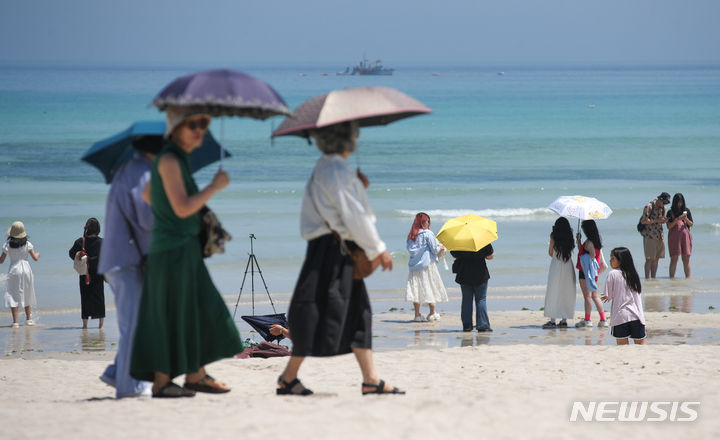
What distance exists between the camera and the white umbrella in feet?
39.0

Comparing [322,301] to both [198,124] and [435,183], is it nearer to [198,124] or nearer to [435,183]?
[198,124]

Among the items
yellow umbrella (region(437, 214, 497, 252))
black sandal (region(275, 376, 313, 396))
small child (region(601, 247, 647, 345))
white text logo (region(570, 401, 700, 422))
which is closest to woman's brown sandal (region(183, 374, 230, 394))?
black sandal (region(275, 376, 313, 396))

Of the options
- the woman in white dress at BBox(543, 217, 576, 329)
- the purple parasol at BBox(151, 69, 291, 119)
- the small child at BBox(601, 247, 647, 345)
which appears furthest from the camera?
the woman in white dress at BBox(543, 217, 576, 329)

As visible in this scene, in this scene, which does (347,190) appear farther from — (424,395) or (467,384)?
(467,384)

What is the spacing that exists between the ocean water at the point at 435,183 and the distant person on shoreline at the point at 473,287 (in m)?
2.34

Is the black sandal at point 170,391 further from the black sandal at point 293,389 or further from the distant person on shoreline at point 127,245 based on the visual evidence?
the black sandal at point 293,389

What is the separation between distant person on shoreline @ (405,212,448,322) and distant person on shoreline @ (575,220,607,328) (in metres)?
1.92

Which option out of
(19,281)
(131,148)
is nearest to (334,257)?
(131,148)

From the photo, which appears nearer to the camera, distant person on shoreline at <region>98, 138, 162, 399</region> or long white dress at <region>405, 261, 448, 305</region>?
distant person on shoreline at <region>98, 138, 162, 399</region>

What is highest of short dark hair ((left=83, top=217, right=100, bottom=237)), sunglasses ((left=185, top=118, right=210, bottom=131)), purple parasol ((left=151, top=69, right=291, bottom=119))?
purple parasol ((left=151, top=69, right=291, bottom=119))

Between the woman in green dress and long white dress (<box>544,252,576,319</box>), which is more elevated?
the woman in green dress

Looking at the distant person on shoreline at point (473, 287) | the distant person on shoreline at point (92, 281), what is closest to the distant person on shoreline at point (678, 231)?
the distant person on shoreline at point (473, 287)

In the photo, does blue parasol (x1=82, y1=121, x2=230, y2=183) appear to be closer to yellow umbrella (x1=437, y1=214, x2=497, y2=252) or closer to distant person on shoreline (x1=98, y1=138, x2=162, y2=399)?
distant person on shoreline (x1=98, y1=138, x2=162, y2=399)

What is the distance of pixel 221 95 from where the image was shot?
5.26 metres
